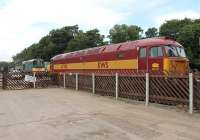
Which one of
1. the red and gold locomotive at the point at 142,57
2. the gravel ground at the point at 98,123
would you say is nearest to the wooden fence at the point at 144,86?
the gravel ground at the point at 98,123

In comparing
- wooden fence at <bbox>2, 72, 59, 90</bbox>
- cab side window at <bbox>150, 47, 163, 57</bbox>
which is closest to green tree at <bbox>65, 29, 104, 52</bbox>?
wooden fence at <bbox>2, 72, 59, 90</bbox>

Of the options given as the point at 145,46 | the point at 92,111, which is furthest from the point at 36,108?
the point at 145,46

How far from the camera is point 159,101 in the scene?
571 inches

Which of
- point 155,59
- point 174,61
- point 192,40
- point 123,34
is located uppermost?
point 123,34

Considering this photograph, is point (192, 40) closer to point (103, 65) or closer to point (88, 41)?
point (88, 41)

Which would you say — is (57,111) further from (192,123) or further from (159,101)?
(192,123)

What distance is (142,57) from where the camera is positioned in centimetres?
1966

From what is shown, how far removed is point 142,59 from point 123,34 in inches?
1843

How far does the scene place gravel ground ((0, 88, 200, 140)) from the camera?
8.84 meters

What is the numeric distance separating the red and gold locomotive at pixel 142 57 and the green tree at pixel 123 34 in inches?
1584

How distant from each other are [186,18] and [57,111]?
179 ft

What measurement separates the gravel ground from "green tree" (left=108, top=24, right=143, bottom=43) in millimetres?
51875

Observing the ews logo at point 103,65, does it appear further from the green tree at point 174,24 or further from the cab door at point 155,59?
the green tree at point 174,24

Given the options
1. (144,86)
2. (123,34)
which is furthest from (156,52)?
(123,34)
